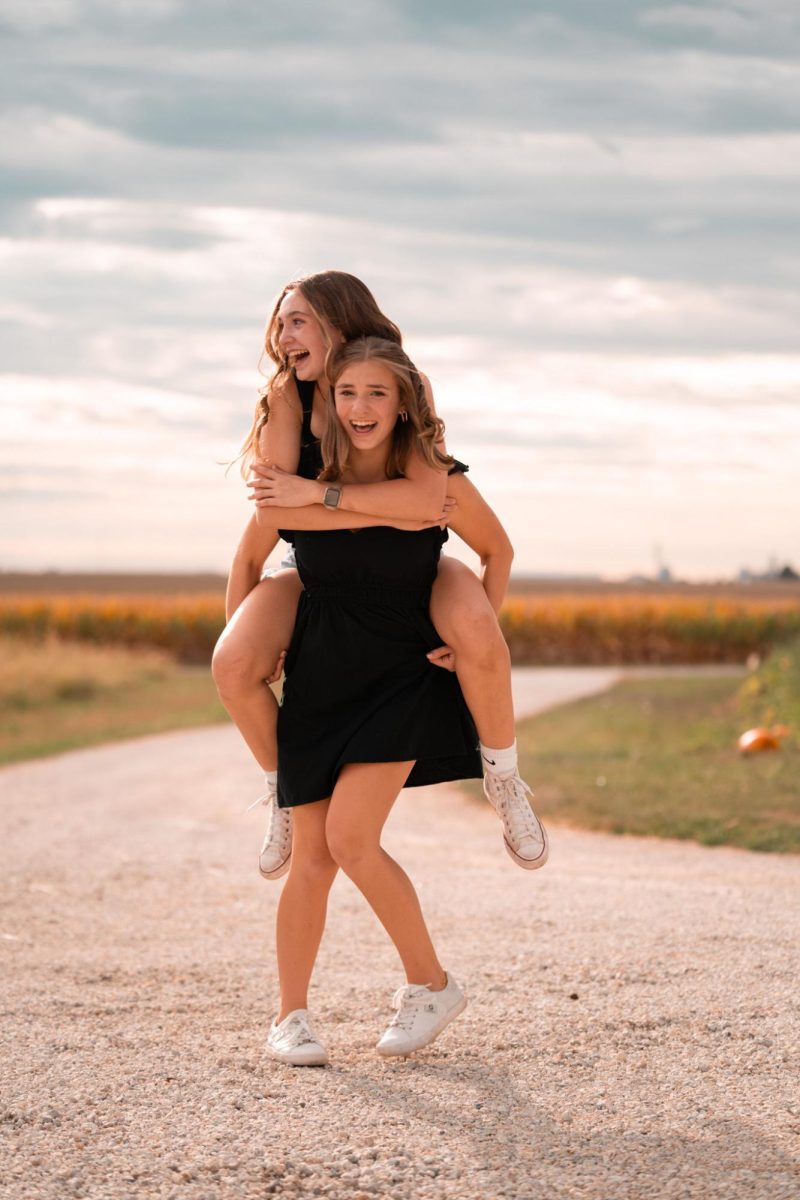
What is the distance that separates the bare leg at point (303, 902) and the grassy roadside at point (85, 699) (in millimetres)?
10743

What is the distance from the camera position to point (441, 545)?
437cm

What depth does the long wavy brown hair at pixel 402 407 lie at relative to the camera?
408cm

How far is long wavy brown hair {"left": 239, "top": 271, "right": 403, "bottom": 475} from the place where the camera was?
4.18 metres

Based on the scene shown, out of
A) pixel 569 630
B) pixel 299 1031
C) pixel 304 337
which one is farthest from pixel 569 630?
pixel 304 337

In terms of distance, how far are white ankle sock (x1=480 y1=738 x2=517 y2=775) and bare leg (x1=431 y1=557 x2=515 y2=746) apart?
0.08 metres

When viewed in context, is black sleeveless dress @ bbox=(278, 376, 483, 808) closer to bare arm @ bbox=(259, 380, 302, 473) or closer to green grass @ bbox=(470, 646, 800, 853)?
bare arm @ bbox=(259, 380, 302, 473)

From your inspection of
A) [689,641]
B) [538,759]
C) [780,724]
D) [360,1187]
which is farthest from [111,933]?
[689,641]

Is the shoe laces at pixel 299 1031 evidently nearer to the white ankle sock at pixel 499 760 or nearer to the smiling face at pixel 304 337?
the white ankle sock at pixel 499 760

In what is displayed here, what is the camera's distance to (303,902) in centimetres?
429

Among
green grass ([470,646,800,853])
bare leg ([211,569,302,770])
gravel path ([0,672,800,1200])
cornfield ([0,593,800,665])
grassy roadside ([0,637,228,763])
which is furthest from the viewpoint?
cornfield ([0,593,800,665])

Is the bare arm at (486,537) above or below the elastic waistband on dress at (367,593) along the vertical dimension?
above

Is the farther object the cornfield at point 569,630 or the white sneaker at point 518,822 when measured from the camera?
the cornfield at point 569,630

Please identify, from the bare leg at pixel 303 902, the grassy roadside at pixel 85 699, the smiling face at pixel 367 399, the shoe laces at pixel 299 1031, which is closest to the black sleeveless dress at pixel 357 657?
the bare leg at pixel 303 902

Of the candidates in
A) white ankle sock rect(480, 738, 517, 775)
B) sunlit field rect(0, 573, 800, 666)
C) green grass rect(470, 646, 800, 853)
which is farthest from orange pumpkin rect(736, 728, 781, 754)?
sunlit field rect(0, 573, 800, 666)
